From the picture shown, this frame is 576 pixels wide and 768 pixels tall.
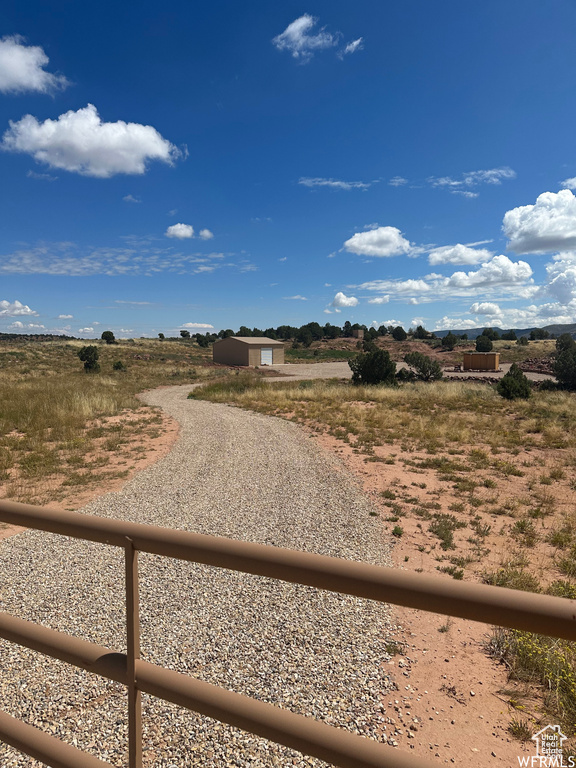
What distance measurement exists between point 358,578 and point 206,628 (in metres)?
3.71

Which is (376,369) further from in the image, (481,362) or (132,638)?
(132,638)

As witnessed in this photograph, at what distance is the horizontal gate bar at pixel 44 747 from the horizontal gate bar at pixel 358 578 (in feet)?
2.45

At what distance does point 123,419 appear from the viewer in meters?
16.1

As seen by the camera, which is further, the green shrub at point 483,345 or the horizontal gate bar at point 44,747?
the green shrub at point 483,345

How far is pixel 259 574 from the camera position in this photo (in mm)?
1172

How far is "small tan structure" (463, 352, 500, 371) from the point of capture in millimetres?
45594

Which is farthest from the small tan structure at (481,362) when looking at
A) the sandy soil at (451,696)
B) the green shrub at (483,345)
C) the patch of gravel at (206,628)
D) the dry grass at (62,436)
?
the sandy soil at (451,696)

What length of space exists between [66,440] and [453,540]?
34.8 feet

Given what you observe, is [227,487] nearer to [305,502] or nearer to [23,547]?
[305,502]

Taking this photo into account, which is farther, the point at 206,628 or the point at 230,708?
the point at 206,628

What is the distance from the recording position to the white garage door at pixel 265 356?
52281 millimetres

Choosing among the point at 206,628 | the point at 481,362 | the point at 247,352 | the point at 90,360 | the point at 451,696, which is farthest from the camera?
the point at 247,352

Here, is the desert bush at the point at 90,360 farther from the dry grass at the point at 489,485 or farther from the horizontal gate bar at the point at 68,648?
the horizontal gate bar at the point at 68,648

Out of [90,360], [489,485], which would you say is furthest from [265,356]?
[489,485]
